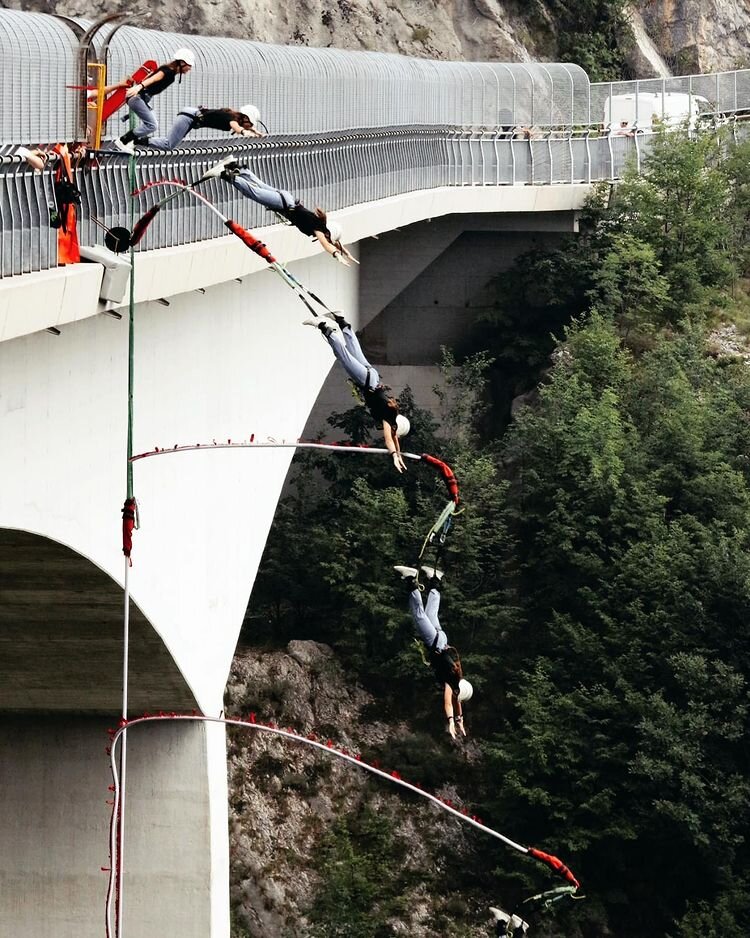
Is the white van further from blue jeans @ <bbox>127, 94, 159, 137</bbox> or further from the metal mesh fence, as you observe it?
blue jeans @ <bbox>127, 94, 159, 137</bbox>

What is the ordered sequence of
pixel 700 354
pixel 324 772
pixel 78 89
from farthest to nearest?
pixel 700 354 < pixel 324 772 < pixel 78 89

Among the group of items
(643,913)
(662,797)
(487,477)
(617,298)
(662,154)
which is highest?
(662,154)

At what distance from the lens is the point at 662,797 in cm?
3100

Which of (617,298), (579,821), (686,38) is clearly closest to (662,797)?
(579,821)

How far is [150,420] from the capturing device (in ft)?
69.2

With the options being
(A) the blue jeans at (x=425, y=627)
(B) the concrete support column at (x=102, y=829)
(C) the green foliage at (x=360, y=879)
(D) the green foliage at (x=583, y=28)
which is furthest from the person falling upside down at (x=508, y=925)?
(D) the green foliage at (x=583, y=28)

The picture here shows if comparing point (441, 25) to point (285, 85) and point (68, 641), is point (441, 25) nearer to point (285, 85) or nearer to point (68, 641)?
point (285, 85)

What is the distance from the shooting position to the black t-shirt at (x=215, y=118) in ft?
49.6

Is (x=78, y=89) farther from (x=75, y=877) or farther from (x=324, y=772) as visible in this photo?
(x=324, y=772)

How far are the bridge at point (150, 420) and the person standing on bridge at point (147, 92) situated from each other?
47 cm

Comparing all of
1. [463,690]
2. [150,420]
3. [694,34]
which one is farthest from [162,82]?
[694,34]

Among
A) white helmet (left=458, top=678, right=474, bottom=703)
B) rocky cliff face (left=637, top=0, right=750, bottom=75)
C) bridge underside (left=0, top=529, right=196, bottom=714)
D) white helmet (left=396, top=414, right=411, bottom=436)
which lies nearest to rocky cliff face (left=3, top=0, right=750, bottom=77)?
rocky cliff face (left=637, top=0, right=750, bottom=75)

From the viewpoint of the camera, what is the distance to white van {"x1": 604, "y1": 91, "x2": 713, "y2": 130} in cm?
4881

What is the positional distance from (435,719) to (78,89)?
19767 mm
